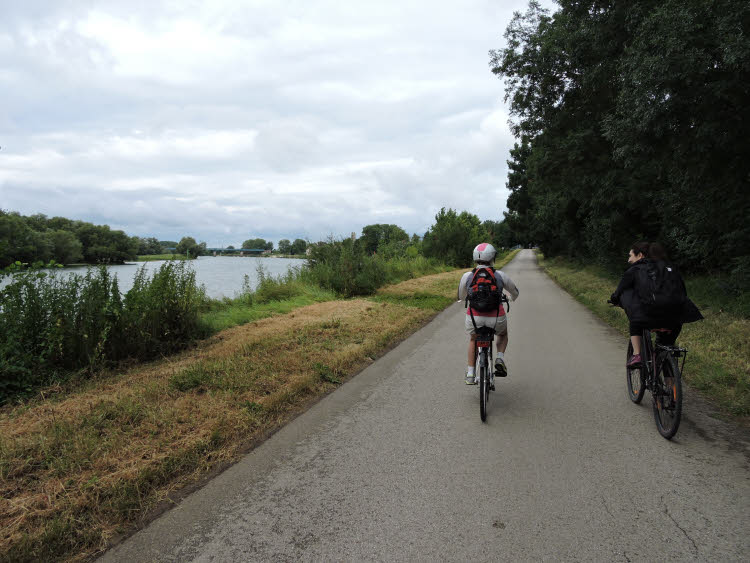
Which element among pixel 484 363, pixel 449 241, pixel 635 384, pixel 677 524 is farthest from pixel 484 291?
pixel 449 241

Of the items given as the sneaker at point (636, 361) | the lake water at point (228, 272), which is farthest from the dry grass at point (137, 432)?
the sneaker at point (636, 361)

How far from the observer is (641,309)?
4.46 m

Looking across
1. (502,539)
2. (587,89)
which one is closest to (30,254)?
(502,539)

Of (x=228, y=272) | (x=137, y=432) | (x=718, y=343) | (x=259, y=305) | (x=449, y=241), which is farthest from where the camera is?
(x=449, y=241)

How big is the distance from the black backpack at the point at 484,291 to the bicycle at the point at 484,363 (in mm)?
116

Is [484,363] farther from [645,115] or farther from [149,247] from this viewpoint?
[149,247]

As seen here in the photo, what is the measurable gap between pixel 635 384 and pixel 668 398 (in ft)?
3.37

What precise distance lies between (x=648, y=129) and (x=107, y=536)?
31.2 feet

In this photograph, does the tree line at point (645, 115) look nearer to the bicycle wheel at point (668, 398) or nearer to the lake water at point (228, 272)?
the bicycle wheel at point (668, 398)

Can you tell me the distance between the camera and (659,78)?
7062 millimetres

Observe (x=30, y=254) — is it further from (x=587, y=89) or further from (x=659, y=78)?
(x=587, y=89)

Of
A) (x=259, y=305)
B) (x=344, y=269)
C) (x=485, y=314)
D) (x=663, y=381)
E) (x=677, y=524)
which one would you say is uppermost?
(x=344, y=269)

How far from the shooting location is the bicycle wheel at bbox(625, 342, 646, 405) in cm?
471

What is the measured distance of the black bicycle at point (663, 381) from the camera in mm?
3859
